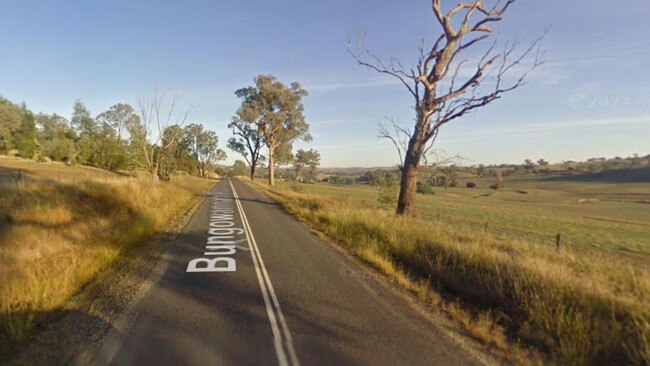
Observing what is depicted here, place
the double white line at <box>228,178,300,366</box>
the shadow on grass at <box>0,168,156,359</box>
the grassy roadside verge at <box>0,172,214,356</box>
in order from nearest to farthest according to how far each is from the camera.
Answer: the double white line at <box>228,178,300,366</box> → the shadow on grass at <box>0,168,156,359</box> → the grassy roadside verge at <box>0,172,214,356</box>

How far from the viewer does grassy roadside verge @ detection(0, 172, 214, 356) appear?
16.9 feet

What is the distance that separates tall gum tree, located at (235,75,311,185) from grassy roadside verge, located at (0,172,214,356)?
94.6ft

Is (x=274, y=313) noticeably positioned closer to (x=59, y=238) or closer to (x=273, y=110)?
(x=59, y=238)

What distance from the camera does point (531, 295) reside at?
18.3 ft

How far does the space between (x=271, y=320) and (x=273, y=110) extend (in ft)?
141

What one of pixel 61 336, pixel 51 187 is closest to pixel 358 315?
pixel 61 336

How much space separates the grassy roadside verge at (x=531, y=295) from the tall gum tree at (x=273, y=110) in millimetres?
37579

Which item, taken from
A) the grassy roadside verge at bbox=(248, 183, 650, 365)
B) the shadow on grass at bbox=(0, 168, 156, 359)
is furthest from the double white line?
the shadow on grass at bbox=(0, 168, 156, 359)

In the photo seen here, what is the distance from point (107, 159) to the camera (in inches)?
2483

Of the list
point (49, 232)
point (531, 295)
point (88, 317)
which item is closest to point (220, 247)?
point (49, 232)

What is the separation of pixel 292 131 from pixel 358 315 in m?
43.2

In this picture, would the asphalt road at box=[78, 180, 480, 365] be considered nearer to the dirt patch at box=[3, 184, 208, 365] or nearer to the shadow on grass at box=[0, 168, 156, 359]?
the dirt patch at box=[3, 184, 208, 365]

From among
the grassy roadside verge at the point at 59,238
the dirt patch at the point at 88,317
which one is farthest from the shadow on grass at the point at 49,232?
the dirt patch at the point at 88,317

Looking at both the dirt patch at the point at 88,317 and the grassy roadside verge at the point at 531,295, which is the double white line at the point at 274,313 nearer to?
the dirt patch at the point at 88,317
